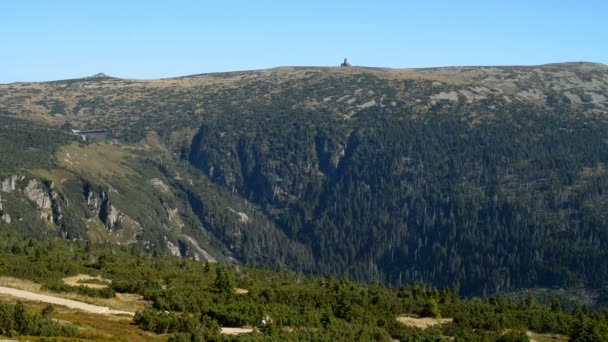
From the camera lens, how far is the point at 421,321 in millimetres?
70938

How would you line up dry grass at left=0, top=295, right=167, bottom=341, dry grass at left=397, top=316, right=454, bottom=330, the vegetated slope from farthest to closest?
dry grass at left=397, top=316, right=454, bottom=330, the vegetated slope, dry grass at left=0, top=295, right=167, bottom=341

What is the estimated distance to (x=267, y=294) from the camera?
7319cm

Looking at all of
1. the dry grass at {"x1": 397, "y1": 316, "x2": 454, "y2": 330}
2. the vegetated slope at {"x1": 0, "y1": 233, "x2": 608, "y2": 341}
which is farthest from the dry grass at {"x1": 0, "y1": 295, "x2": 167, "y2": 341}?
the dry grass at {"x1": 397, "y1": 316, "x2": 454, "y2": 330}

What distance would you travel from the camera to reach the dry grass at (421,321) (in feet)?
225

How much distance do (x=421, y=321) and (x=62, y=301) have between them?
31.0 m

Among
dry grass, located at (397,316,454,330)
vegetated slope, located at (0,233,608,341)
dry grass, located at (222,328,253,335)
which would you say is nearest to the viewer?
vegetated slope, located at (0,233,608,341)

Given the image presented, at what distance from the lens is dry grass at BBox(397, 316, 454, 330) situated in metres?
68.7

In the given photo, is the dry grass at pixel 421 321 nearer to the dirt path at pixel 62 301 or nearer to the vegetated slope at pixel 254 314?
the vegetated slope at pixel 254 314

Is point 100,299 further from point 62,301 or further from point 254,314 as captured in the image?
point 254,314

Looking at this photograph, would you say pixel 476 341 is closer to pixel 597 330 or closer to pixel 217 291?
pixel 597 330

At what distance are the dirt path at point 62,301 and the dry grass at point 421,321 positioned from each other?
24380 mm

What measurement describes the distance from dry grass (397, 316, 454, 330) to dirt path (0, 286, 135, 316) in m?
24.4

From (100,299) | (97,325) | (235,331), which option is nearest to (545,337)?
(235,331)

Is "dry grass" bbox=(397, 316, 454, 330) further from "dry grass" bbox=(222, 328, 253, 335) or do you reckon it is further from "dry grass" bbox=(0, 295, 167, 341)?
"dry grass" bbox=(0, 295, 167, 341)
